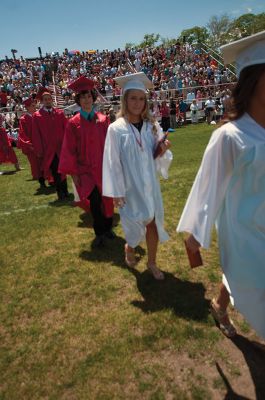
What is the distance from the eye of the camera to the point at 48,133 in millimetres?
8531

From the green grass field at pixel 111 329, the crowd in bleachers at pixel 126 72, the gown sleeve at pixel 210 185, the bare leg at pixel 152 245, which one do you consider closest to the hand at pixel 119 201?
the bare leg at pixel 152 245

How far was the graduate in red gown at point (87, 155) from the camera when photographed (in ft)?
16.6

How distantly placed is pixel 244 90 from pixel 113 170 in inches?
75.7

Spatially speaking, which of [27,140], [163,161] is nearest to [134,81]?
[163,161]

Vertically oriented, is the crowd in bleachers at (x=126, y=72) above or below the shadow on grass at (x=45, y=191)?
above

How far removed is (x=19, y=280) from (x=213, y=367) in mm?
2678

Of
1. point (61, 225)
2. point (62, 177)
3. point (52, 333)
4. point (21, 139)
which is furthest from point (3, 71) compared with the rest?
point (52, 333)

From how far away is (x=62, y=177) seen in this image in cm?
805

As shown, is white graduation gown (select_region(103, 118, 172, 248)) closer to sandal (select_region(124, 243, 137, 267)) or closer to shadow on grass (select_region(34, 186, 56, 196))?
sandal (select_region(124, 243, 137, 267))

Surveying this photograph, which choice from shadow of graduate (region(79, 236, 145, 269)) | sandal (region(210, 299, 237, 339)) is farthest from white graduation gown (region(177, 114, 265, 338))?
shadow of graduate (region(79, 236, 145, 269))

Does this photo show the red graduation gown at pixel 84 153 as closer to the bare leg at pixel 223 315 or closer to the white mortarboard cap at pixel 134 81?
the white mortarboard cap at pixel 134 81

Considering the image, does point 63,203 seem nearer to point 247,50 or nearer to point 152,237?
point 152,237

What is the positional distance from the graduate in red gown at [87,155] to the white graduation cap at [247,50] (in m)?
3.11

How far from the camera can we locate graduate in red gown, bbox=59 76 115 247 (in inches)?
199
